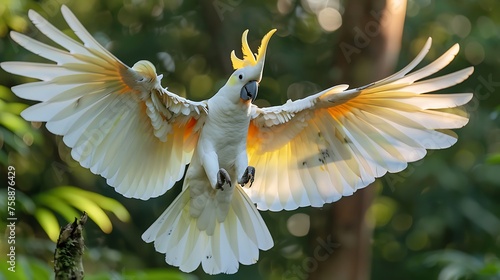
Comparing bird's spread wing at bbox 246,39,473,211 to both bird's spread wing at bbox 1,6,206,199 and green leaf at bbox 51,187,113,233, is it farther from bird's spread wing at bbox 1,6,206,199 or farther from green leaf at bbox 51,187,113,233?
green leaf at bbox 51,187,113,233

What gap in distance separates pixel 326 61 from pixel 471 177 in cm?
114

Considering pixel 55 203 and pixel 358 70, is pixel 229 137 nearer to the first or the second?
pixel 55 203

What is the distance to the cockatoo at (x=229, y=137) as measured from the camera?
1.76m

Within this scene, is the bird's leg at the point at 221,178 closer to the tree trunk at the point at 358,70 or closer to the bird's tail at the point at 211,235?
the bird's tail at the point at 211,235

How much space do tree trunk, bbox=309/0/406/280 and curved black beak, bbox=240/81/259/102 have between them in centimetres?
144

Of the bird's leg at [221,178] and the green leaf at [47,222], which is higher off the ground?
the green leaf at [47,222]

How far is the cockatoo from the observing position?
1.76 meters

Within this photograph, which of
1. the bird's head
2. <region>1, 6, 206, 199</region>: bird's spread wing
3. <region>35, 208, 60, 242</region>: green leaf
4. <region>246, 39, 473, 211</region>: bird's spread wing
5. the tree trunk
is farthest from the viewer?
the tree trunk

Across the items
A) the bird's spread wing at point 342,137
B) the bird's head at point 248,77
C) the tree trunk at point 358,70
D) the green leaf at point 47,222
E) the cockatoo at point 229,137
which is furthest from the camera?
the tree trunk at point 358,70

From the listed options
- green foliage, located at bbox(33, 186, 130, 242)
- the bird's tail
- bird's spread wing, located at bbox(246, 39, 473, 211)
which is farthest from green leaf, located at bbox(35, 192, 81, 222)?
bird's spread wing, located at bbox(246, 39, 473, 211)

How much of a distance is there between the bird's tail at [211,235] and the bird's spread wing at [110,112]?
0.13 m

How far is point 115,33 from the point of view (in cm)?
386

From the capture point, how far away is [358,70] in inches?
130

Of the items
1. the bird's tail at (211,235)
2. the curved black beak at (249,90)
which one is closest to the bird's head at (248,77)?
the curved black beak at (249,90)
